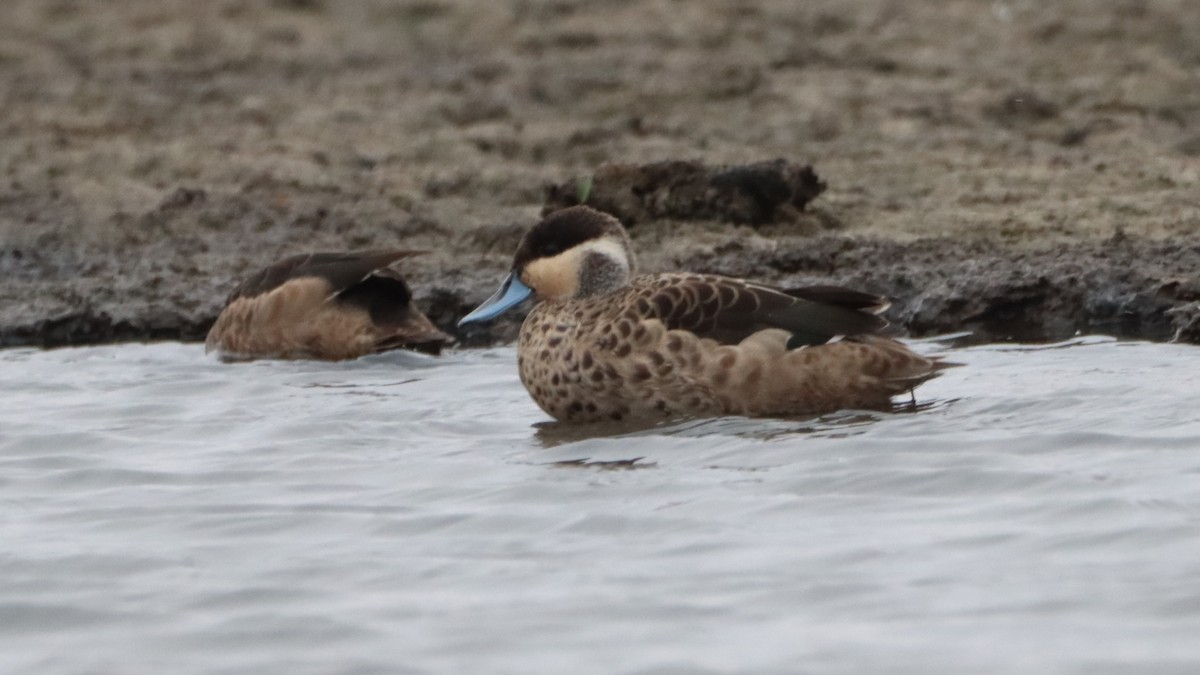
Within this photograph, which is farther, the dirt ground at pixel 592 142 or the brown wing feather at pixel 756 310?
the dirt ground at pixel 592 142

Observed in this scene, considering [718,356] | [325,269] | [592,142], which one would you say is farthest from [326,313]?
[592,142]

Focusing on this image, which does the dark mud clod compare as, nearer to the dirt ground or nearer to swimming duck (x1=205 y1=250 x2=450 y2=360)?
the dirt ground

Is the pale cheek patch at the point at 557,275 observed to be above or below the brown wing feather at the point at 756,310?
above

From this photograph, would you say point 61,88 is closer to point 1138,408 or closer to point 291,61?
point 291,61

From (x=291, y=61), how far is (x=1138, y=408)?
802cm

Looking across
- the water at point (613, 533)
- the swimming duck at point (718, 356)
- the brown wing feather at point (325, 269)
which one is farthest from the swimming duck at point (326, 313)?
the swimming duck at point (718, 356)

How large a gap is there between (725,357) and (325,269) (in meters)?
2.63

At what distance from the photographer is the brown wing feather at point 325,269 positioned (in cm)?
912

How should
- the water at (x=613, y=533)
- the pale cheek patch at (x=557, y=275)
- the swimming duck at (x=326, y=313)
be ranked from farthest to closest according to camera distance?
the swimming duck at (x=326, y=313) → the pale cheek patch at (x=557, y=275) → the water at (x=613, y=533)

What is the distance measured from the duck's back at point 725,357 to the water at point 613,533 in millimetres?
114

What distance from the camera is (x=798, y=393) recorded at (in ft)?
23.8

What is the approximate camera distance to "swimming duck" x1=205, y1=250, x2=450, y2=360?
9125 millimetres

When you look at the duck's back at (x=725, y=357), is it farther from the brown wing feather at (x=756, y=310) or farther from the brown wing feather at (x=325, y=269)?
the brown wing feather at (x=325, y=269)

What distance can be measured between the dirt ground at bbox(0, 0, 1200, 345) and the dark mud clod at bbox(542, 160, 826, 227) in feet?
0.24
